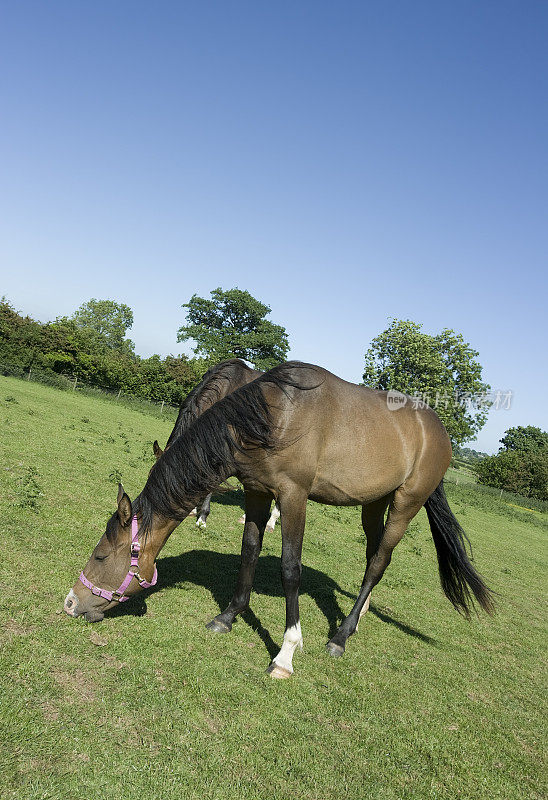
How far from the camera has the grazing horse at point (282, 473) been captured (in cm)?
374

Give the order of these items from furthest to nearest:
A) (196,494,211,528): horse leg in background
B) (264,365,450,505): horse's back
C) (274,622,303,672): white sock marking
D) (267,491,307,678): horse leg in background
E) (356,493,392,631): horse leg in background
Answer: (196,494,211,528): horse leg in background
(356,493,392,631): horse leg in background
(264,365,450,505): horse's back
(267,491,307,678): horse leg in background
(274,622,303,672): white sock marking

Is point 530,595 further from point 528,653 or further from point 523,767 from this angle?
point 523,767

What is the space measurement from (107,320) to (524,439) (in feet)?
237

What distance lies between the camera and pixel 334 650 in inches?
176

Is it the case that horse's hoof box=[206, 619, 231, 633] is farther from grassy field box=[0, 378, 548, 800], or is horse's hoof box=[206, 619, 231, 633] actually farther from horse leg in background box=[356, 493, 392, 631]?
horse leg in background box=[356, 493, 392, 631]

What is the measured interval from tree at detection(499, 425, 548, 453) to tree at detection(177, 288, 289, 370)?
46540mm

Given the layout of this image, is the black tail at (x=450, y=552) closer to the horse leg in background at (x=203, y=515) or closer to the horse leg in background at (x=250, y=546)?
the horse leg in background at (x=250, y=546)

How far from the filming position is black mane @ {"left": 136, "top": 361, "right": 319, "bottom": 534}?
3799 millimetres

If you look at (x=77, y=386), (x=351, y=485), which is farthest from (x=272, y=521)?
(x=77, y=386)

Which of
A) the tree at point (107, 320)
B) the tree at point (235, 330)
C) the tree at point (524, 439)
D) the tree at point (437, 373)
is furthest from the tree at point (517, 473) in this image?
the tree at point (107, 320)

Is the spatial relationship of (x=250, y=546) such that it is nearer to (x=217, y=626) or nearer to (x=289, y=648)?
(x=217, y=626)

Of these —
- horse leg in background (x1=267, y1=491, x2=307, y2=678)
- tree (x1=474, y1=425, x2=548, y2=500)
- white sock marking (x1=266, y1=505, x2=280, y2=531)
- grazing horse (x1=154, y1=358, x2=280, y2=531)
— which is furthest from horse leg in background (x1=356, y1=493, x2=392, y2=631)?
tree (x1=474, y1=425, x2=548, y2=500)

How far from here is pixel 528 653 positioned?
5.84 meters

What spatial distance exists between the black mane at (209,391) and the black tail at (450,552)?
2.80 m
